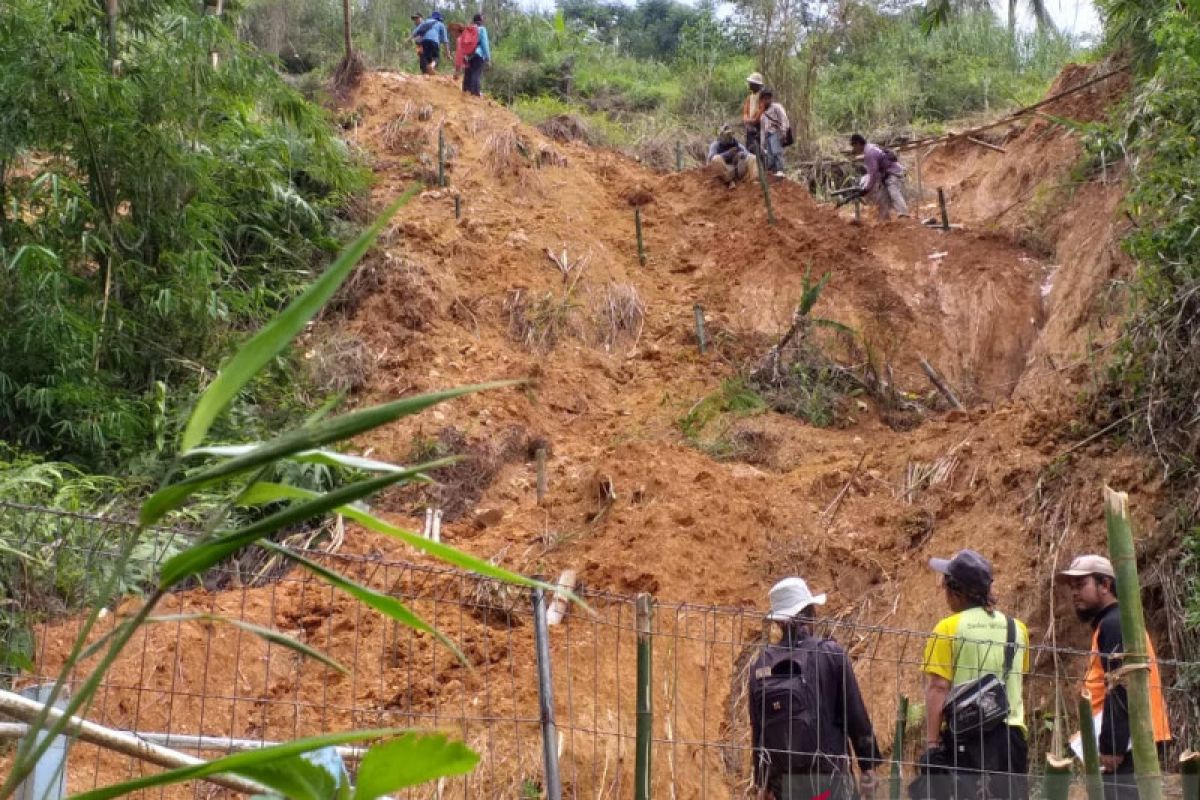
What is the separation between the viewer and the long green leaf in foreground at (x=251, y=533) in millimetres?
1043

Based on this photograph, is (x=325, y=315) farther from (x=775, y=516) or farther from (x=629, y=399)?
(x=775, y=516)

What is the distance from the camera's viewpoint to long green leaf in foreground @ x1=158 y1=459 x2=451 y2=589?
1.04 m

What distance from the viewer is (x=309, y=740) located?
106 cm

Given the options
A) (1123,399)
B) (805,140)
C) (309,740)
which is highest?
(805,140)

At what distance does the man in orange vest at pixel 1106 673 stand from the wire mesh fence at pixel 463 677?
29cm

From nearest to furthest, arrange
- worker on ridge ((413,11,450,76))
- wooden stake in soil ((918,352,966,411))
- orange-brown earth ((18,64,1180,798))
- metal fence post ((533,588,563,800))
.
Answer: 1. metal fence post ((533,588,563,800))
2. orange-brown earth ((18,64,1180,798))
3. wooden stake in soil ((918,352,966,411))
4. worker on ridge ((413,11,450,76))

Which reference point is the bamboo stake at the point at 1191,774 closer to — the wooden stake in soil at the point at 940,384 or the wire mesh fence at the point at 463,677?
the wire mesh fence at the point at 463,677

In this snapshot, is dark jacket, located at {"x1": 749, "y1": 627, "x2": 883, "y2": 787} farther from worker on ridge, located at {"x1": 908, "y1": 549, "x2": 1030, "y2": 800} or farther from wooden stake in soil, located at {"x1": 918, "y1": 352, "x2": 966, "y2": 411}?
wooden stake in soil, located at {"x1": 918, "y1": 352, "x2": 966, "y2": 411}

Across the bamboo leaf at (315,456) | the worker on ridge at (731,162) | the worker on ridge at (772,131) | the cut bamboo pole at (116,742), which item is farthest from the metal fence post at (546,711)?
the worker on ridge at (731,162)

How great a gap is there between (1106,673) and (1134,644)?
6.81 feet

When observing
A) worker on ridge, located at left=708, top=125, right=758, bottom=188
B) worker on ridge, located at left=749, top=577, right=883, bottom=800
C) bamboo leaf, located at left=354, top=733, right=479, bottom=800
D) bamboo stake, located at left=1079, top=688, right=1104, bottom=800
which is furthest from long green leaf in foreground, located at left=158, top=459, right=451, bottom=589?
worker on ridge, located at left=708, top=125, right=758, bottom=188

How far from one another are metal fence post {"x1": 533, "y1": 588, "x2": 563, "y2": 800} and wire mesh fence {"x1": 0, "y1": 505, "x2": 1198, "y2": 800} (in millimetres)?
843

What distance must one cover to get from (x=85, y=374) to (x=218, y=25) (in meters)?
2.70

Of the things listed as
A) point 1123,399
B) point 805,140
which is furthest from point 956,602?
point 805,140
